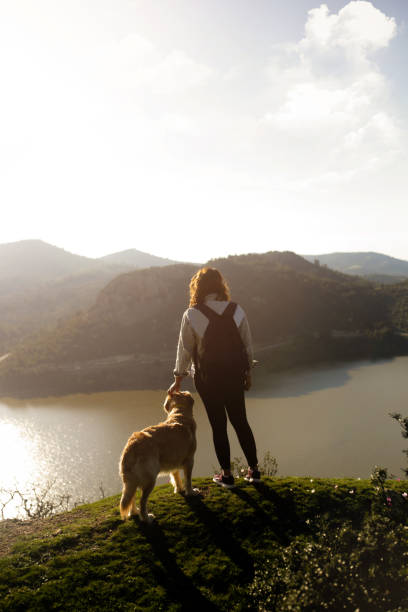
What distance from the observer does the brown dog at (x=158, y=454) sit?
3408 mm

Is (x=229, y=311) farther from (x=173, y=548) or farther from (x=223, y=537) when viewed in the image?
(x=173, y=548)

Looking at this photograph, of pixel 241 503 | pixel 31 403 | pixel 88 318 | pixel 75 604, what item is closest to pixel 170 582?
pixel 75 604

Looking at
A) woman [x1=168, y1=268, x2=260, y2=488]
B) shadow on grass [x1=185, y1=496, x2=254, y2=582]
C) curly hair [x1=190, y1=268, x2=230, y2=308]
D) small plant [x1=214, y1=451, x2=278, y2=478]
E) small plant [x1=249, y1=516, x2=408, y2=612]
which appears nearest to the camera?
small plant [x1=249, y1=516, x2=408, y2=612]

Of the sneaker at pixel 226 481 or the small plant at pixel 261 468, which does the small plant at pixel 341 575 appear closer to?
the sneaker at pixel 226 481

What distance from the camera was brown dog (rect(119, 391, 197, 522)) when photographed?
11.2 feet

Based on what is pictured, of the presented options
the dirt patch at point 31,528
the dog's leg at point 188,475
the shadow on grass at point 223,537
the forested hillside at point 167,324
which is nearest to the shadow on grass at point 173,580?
the shadow on grass at point 223,537

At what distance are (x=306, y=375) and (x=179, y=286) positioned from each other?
31.4m

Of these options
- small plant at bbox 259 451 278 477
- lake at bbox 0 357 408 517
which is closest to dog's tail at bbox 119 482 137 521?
small plant at bbox 259 451 278 477

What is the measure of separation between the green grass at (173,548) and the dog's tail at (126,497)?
21cm

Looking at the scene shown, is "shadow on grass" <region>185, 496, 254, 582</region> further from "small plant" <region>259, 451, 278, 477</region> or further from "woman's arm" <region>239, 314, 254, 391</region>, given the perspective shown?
"small plant" <region>259, 451, 278, 477</region>

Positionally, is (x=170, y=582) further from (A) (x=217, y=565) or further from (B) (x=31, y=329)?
(B) (x=31, y=329)

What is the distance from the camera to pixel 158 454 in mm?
3590

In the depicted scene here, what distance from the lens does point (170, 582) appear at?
280 centimetres

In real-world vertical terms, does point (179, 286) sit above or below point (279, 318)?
above
